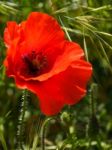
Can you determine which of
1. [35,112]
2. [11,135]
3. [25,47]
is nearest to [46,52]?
[25,47]

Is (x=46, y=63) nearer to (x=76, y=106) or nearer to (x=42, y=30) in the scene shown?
(x=42, y=30)

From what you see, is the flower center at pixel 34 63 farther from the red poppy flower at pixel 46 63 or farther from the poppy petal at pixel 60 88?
the poppy petal at pixel 60 88

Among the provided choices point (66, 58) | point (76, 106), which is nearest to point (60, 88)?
point (66, 58)

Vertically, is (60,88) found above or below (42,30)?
below

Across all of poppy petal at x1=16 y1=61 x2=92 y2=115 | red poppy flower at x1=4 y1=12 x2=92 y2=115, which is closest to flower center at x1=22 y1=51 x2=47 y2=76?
red poppy flower at x1=4 y1=12 x2=92 y2=115

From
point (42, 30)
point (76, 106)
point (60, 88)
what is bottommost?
point (76, 106)

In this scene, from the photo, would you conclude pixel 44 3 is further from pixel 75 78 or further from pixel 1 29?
pixel 75 78
